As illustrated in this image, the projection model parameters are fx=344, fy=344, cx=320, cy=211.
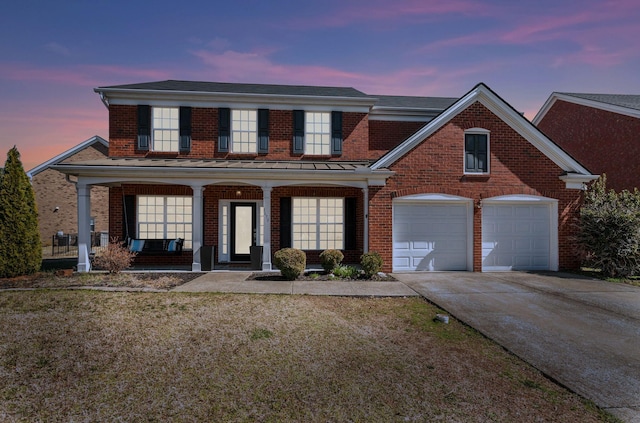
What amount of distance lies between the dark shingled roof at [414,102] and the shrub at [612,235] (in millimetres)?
7205

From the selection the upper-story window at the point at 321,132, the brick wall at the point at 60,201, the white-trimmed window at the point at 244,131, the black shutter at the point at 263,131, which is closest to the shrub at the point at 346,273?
the upper-story window at the point at 321,132

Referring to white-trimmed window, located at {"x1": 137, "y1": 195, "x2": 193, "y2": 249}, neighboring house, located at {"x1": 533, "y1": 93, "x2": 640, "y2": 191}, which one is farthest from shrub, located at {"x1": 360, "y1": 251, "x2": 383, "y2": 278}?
neighboring house, located at {"x1": 533, "y1": 93, "x2": 640, "y2": 191}

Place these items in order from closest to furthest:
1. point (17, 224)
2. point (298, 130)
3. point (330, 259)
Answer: point (17, 224), point (330, 259), point (298, 130)

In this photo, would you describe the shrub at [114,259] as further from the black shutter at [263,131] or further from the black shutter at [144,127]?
the black shutter at [263,131]

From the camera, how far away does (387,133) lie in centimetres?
1528

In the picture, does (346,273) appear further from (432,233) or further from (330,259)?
(432,233)

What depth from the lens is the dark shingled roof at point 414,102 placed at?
15615 mm

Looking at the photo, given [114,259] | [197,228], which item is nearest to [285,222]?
[197,228]

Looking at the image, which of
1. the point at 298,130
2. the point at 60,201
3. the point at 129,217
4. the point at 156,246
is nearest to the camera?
the point at 156,246

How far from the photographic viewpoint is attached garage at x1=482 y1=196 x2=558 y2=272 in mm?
12430

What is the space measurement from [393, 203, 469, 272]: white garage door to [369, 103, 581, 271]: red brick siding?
1.41 feet

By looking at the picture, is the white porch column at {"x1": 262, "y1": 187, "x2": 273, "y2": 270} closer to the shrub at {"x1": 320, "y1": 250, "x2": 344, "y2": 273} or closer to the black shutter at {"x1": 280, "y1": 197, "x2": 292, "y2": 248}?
the black shutter at {"x1": 280, "y1": 197, "x2": 292, "y2": 248}

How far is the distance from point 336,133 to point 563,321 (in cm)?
1019

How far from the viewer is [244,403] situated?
3.75 metres
